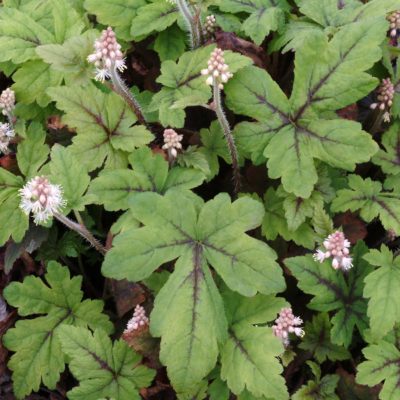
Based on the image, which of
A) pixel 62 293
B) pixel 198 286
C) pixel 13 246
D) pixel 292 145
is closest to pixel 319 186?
pixel 292 145

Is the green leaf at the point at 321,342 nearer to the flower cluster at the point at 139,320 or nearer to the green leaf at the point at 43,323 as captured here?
the flower cluster at the point at 139,320

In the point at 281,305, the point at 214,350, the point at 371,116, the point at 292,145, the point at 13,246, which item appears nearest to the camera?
the point at 214,350

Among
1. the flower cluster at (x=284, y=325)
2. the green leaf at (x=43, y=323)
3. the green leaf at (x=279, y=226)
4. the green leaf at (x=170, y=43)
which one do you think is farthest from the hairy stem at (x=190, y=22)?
the flower cluster at (x=284, y=325)

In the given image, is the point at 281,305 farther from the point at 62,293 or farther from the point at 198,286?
the point at 62,293

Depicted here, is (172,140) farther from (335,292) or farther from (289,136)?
(335,292)

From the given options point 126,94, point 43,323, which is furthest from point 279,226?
point 43,323
